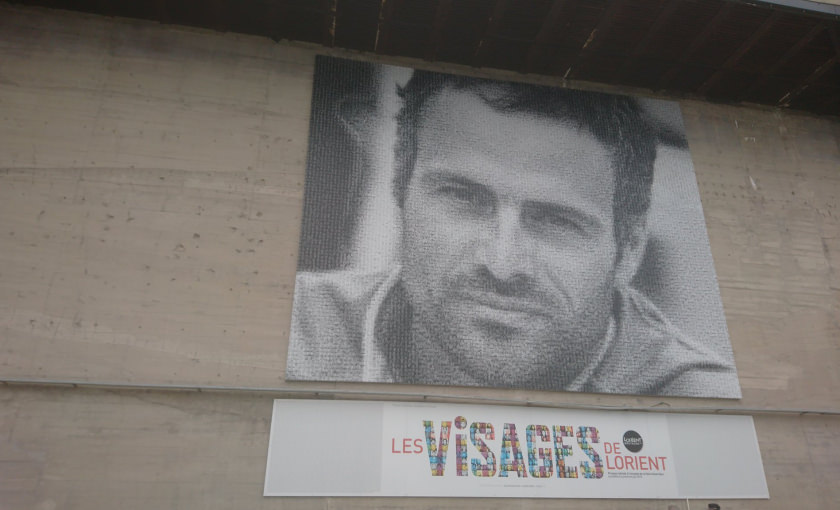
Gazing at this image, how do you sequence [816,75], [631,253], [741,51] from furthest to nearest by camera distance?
1. [816,75]
2. [741,51]
3. [631,253]

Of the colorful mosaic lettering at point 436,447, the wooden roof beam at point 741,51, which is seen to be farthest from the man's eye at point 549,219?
the wooden roof beam at point 741,51

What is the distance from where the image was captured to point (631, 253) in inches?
192

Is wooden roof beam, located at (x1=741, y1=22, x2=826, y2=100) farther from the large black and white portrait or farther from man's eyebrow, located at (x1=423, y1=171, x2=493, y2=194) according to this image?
man's eyebrow, located at (x1=423, y1=171, x2=493, y2=194)

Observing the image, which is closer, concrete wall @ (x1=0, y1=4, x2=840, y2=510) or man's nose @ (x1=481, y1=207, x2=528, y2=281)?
concrete wall @ (x1=0, y1=4, x2=840, y2=510)

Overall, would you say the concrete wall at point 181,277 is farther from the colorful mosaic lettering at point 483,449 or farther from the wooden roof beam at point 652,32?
the wooden roof beam at point 652,32

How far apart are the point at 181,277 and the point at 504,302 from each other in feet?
7.65

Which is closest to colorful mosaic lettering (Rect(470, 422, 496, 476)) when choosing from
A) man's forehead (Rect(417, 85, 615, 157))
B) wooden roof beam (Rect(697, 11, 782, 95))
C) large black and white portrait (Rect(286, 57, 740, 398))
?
large black and white portrait (Rect(286, 57, 740, 398))

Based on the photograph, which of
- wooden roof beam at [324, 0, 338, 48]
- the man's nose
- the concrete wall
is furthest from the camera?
wooden roof beam at [324, 0, 338, 48]

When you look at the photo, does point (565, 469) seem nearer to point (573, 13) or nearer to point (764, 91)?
point (573, 13)

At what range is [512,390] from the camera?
14.1ft

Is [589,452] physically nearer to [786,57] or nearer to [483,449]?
[483,449]

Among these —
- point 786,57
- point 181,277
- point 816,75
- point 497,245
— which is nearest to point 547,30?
point 497,245

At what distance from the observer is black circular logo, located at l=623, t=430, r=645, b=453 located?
425 centimetres

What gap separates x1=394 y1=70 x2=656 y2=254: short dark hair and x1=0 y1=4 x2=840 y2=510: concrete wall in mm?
334
